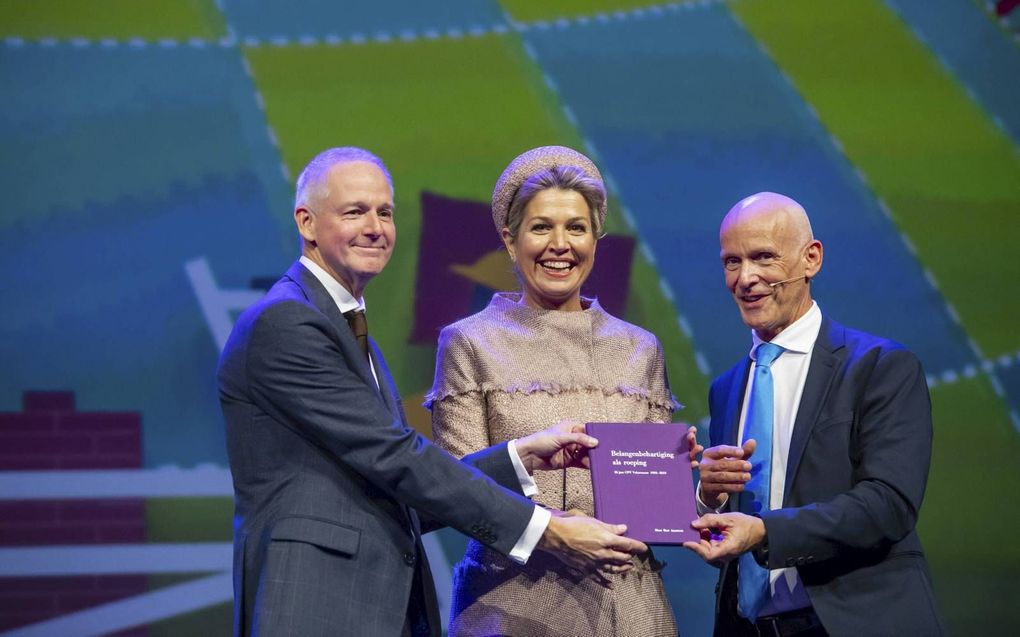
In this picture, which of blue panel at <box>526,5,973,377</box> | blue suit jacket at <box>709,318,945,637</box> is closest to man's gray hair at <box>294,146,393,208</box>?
blue suit jacket at <box>709,318,945,637</box>

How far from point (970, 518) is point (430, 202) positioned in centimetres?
265

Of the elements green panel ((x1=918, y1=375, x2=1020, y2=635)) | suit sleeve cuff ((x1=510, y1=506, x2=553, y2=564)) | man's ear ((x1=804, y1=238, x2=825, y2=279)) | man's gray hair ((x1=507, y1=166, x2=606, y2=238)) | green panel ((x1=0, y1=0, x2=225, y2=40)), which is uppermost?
green panel ((x1=0, y1=0, x2=225, y2=40))

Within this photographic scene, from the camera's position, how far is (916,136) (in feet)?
16.3

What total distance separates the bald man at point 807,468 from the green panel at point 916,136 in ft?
6.89

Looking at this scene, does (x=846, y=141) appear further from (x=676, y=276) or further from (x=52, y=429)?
(x=52, y=429)

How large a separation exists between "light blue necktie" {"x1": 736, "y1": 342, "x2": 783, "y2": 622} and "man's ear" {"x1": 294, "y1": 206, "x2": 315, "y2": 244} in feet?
3.98

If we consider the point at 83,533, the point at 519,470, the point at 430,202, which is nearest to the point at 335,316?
the point at 519,470

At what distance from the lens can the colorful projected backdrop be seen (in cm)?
442

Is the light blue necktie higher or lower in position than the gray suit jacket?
lower

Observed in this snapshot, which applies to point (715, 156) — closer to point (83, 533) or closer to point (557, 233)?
point (557, 233)

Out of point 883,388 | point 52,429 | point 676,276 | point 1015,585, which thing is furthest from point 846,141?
point 52,429

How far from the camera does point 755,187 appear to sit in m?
4.85

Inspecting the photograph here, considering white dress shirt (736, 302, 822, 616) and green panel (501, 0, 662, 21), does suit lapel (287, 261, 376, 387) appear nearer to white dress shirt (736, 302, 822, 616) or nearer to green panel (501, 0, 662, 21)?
white dress shirt (736, 302, 822, 616)

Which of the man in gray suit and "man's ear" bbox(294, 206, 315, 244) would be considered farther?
"man's ear" bbox(294, 206, 315, 244)
